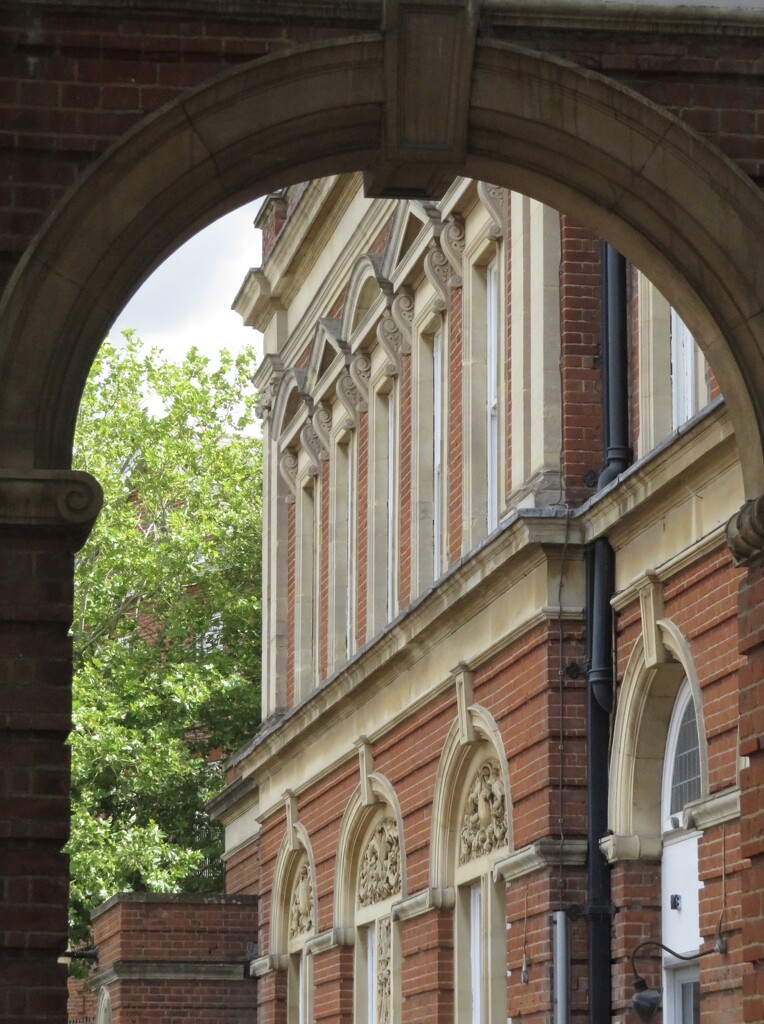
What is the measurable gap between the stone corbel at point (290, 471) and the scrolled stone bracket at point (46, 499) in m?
21.3

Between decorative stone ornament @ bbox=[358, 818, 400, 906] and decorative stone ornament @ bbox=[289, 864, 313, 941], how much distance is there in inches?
108

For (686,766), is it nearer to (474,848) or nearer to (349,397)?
(474,848)

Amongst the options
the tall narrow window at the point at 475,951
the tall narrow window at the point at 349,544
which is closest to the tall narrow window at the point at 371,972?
the tall narrow window at the point at 349,544

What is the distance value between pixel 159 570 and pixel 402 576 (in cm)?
1537

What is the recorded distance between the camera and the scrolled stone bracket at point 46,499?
372 inches

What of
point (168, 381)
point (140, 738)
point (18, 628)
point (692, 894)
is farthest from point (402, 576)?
point (168, 381)

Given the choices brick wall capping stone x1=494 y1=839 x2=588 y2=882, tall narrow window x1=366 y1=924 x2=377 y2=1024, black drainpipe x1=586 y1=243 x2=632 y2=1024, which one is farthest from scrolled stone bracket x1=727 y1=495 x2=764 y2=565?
tall narrow window x1=366 y1=924 x2=377 y2=1024

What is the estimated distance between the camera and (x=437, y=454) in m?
23.4

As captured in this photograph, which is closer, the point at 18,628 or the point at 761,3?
the point at 18,628

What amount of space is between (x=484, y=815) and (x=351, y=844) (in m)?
5.53

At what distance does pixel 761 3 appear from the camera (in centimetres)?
1046

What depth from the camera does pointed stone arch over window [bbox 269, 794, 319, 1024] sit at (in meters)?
27.7

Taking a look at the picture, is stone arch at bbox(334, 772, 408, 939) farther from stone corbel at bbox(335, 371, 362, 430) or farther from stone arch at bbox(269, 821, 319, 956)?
stone corbel at bbox(335, 371, 362, 430)

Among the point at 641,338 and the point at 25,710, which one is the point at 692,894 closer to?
the point at 641,338
